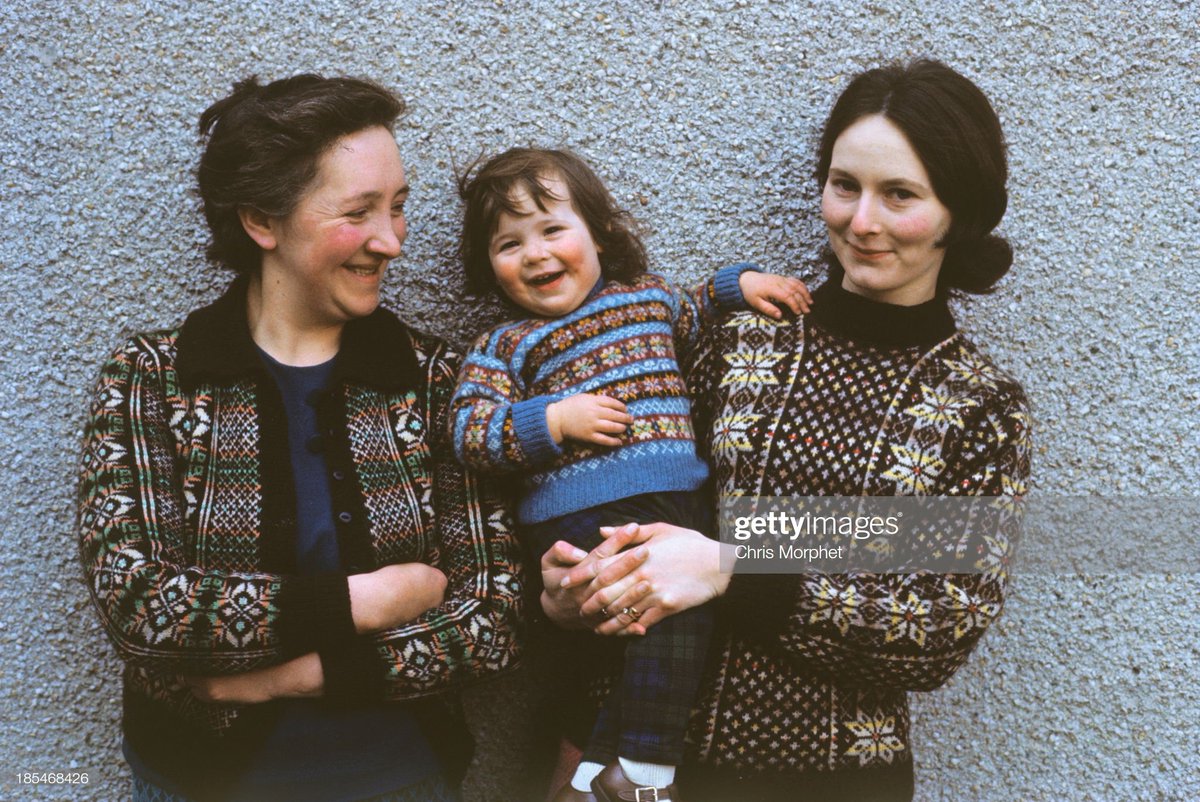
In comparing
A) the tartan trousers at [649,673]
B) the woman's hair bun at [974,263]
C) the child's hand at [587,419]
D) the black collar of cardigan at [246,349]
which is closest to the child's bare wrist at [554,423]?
the child's hand at [587,419]

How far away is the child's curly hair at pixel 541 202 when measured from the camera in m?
2.08

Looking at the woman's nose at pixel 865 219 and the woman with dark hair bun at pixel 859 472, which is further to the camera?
the woman's nose at pixel 865 219

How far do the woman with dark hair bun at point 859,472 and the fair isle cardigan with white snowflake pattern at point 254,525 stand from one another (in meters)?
0.23

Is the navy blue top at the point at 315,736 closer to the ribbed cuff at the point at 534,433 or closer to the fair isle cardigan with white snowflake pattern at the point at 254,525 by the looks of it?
the fair isle cardigan with white snowflake pattern at the point at 254,525

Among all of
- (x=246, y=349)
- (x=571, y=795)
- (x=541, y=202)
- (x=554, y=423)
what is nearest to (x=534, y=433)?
(x=554, y=423)

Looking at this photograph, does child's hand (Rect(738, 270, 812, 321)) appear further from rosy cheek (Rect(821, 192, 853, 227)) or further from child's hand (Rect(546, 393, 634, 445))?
child's hand (Rect(546, 393, 634, 445))

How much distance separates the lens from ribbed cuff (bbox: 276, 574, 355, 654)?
1821 mm

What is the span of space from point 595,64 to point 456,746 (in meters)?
1.65

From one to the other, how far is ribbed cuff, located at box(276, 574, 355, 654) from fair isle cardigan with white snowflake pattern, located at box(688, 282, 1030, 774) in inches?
28.3

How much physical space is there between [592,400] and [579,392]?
0.09 m

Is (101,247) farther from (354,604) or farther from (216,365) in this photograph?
(354,604)

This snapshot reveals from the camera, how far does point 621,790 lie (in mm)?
1881

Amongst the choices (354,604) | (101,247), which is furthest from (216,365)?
(101,247)

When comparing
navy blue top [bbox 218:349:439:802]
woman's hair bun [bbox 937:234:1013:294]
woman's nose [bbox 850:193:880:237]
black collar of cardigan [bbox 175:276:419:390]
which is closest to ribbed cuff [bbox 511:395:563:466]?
black collar of cardigan [bbox 175:276:419:390]
